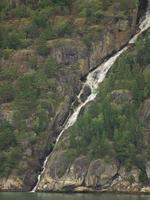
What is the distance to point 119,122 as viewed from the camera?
114m

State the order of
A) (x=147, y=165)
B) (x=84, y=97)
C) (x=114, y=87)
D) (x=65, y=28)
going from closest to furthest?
(x=147, y=165), (x=114, y=87), (x=84, y=97), (x=65, y=28)

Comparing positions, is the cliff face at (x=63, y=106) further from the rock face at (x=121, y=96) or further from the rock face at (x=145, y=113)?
the rock face at (x=121, y=96)

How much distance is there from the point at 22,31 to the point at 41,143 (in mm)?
39345

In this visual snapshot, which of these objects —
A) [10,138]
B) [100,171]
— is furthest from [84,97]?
[100,171]

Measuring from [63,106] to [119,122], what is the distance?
1916 cm

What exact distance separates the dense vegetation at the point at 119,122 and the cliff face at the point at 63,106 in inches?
92.9

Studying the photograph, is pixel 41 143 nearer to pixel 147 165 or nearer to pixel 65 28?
pixel 147 165

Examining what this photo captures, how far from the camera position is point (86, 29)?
14812 centimetres

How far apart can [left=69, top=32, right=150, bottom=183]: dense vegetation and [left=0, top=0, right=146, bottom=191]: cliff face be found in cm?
236

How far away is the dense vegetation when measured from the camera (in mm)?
109238

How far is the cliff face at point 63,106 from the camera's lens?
109 m

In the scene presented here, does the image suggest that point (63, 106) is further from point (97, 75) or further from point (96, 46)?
point (96, 46)

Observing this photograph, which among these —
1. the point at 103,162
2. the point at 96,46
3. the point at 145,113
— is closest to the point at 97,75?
the point at 96,46

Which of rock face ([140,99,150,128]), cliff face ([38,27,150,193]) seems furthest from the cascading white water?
rock face ([140,99,150,128])
